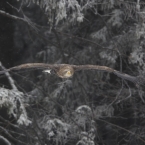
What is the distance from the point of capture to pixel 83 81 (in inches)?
289

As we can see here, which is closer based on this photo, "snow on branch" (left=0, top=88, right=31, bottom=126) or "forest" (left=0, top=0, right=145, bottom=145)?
"snow on branch" (left=0, top=88, right=31, bottom=126)

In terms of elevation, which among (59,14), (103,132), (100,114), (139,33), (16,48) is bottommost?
(103,132)

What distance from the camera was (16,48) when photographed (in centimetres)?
881

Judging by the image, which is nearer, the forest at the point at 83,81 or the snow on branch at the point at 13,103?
the snow on branch at the point at 13,103

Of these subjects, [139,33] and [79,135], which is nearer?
[139,33]

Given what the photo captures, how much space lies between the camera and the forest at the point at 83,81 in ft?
17.6

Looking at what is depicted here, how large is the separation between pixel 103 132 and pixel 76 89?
975 mm

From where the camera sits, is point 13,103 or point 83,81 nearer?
point 13,103

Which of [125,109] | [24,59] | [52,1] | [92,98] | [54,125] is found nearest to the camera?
[52,1]

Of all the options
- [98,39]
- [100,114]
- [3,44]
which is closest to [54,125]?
[100,114]

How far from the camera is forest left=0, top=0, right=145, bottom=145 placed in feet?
17.6

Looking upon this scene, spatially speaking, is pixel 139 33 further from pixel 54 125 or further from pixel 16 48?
pixel 16 48

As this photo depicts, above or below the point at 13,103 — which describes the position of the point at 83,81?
below

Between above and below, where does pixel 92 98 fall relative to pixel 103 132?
above
